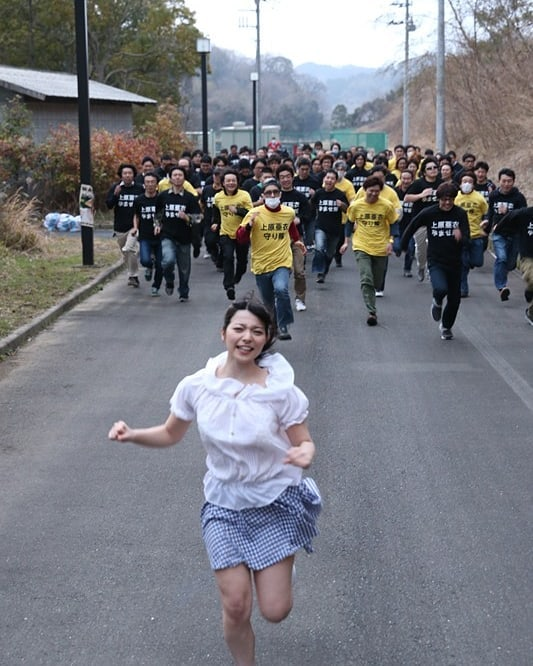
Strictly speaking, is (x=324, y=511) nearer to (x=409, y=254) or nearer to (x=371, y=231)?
(x=371, y=231)

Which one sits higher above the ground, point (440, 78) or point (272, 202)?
point (440, 78)

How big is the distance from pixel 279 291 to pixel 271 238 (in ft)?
1.98

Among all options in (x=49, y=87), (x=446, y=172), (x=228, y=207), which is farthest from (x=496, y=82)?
(x=228, y=207)

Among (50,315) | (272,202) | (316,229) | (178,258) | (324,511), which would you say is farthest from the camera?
(316,229)

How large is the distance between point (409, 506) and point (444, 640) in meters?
1.89

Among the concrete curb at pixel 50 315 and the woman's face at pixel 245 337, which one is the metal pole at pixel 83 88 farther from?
the woman's face at pixel 245 337

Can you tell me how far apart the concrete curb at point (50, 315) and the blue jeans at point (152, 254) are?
38.4 inches

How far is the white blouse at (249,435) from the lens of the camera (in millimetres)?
4457

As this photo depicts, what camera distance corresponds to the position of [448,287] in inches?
497

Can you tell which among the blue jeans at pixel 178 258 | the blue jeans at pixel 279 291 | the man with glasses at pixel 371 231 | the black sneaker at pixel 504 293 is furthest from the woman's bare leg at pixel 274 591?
the black sneaker at pixel 504 293

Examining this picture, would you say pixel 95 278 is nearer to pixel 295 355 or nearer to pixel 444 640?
pixel 295 355

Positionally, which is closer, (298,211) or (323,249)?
(298,211)

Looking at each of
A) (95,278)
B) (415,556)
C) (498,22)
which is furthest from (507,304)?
(498,22)

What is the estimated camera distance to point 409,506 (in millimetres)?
6883
